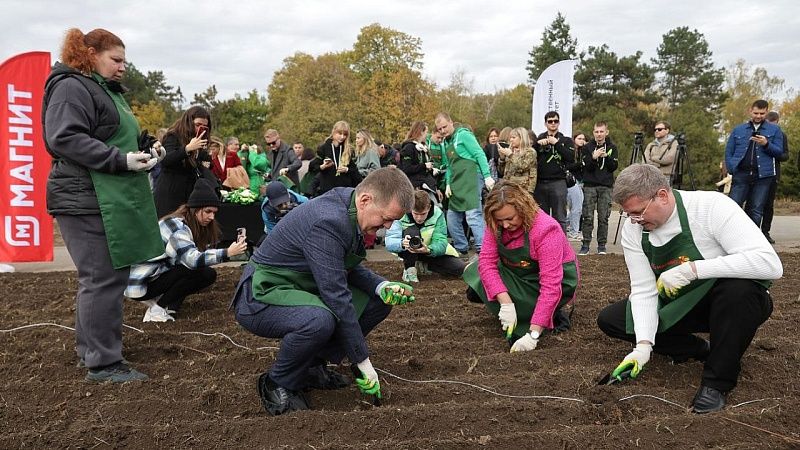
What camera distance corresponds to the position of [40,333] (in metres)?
4.16

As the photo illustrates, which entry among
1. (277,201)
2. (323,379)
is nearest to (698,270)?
(323,379)

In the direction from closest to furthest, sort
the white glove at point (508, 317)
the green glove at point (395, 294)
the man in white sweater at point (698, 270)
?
the man in white sweater at point (698, 270)
the green glove at point (395, 294)
the white glove at point (508, 317)

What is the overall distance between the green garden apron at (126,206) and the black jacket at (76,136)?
5 centimetres

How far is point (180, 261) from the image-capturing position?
4.28 meters

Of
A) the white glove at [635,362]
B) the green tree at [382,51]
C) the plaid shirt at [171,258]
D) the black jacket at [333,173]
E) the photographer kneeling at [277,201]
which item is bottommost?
the white glove at [635,362]

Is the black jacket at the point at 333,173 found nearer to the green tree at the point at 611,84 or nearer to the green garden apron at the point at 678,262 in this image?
the green garden apron at the point at 678,262

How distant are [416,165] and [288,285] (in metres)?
4.83

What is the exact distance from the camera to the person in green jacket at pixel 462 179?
709 centimetres

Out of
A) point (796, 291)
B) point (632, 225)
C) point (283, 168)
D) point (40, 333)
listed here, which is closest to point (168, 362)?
point (40, 333)

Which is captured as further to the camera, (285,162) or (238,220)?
(285,162)

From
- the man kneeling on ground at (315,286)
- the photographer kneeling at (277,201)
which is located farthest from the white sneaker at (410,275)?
the man kneeling on ground at (315,286)

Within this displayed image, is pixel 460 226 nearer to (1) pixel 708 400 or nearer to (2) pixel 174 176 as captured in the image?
(2) pixel 174 176

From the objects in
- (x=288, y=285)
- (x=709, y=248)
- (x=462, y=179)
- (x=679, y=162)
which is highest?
(x=679, y=162)

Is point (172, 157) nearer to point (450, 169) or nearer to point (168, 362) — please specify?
point (168, 362)
